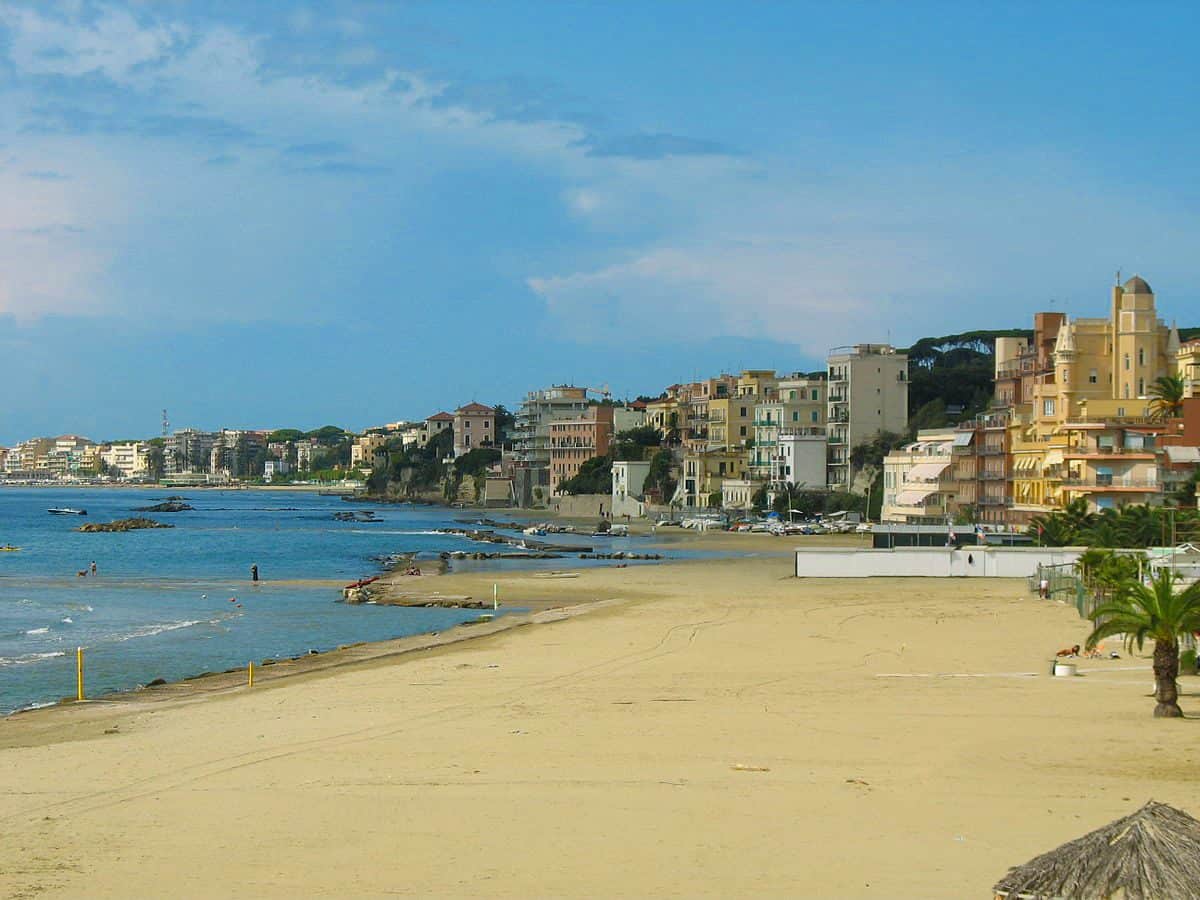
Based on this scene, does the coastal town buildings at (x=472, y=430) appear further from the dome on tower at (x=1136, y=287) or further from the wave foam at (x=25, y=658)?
the wave foam at (x=25, y=658)

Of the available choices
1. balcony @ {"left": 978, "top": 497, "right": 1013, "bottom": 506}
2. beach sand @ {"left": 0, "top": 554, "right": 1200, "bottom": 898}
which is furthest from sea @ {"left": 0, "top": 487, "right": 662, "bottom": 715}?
balcony @ {"left": 978, "top": 497, "right": 1013, "bottom": 506}

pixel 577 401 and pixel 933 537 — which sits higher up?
pixel 577 401

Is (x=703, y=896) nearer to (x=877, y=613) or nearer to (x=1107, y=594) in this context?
(x=1107, y=594)

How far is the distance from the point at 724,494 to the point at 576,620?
→ 2963 inches

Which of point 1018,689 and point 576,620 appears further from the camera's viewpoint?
point 576,620

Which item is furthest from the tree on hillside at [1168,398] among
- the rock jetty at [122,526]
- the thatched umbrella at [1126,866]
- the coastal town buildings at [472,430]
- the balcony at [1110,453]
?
the coastal town buildings at [472,430]

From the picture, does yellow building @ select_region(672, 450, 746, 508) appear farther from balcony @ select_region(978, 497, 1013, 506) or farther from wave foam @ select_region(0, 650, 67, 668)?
wave foam @ select_region(0, 650, 67, 668)

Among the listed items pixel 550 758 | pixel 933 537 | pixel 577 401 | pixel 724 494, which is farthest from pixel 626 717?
pixel 577 401

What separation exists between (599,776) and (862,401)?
84.8 metres

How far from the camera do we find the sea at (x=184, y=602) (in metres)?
28.2

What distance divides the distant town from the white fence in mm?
9463

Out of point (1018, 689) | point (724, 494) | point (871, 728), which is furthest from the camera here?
point (724, 494)

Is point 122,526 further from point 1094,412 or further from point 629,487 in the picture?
point 1094,412

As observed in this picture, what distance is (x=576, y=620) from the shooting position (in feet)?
113
